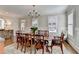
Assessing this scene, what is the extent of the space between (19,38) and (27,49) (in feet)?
1.03

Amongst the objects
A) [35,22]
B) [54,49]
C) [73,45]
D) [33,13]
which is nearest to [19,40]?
[35,22]

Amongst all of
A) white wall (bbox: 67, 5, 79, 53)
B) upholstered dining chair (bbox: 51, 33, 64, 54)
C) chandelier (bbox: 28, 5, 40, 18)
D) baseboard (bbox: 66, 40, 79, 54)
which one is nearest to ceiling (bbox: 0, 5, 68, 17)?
chandelier (bbox: 28, 5, 40, 18)

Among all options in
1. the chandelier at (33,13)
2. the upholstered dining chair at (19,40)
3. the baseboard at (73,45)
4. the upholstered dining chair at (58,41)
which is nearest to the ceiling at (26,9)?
the chandelier at (33,13)

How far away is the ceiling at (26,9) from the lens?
113 inches

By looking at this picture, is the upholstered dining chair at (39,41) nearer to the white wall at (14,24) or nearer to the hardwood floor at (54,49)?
the hardwood floor at (54,49)

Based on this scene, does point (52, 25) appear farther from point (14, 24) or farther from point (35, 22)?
point (14, 24)

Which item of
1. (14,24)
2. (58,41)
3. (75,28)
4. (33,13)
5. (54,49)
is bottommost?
(54,49)

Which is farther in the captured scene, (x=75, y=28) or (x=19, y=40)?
(x=19, y=40)

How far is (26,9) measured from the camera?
→ 2.91m

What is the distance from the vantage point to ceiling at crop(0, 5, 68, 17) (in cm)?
287

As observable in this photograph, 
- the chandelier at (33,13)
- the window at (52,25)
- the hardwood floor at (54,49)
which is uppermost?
the chandelier at (33,13)

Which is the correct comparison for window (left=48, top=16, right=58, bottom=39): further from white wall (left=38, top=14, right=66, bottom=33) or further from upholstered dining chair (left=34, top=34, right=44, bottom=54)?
upholstered dining chair (left=34, top=34, right=44, bottom=54)
